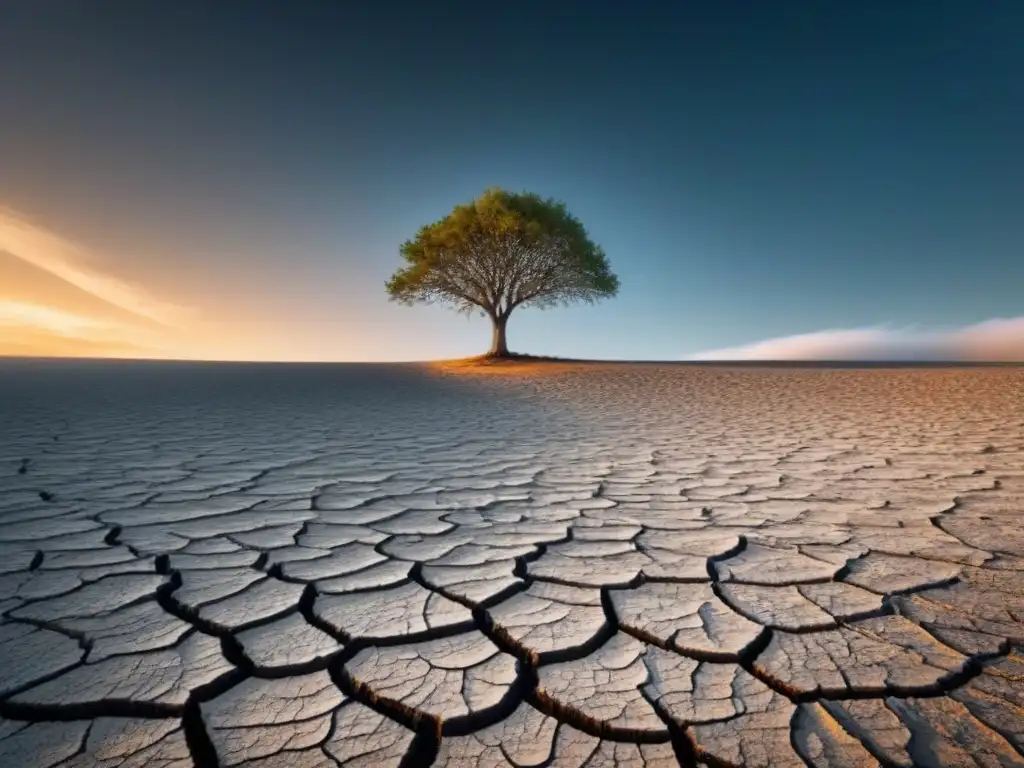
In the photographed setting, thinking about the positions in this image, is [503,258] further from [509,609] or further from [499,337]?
[509,609]

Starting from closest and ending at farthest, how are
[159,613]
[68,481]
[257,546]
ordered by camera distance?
1. [159,613]
2. [257,546]
3. [68,481]

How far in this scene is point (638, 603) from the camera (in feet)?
5.22

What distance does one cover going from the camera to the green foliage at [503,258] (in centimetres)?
1708

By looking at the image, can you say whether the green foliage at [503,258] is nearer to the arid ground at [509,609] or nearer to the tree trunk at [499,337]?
the tree trunk at [499,337]

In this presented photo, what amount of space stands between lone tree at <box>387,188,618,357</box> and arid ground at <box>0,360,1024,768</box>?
14224mm

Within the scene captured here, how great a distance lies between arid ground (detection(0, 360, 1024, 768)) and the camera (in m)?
1.05

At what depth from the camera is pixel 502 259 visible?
17547 millimetres

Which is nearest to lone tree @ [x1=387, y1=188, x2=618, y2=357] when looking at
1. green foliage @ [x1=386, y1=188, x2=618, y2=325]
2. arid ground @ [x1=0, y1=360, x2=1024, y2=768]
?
green foliage @ [x1=386, y1=188, x2=618, y2=325]

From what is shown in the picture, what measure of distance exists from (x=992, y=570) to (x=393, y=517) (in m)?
2.23

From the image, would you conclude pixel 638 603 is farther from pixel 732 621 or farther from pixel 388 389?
pixel 388 389

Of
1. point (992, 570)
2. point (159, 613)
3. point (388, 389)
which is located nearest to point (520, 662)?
point (159, 613)

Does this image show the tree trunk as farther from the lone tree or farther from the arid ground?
the arid ground

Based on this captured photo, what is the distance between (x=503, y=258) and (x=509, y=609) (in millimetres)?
16610

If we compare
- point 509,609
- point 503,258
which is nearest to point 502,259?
point 503,258
